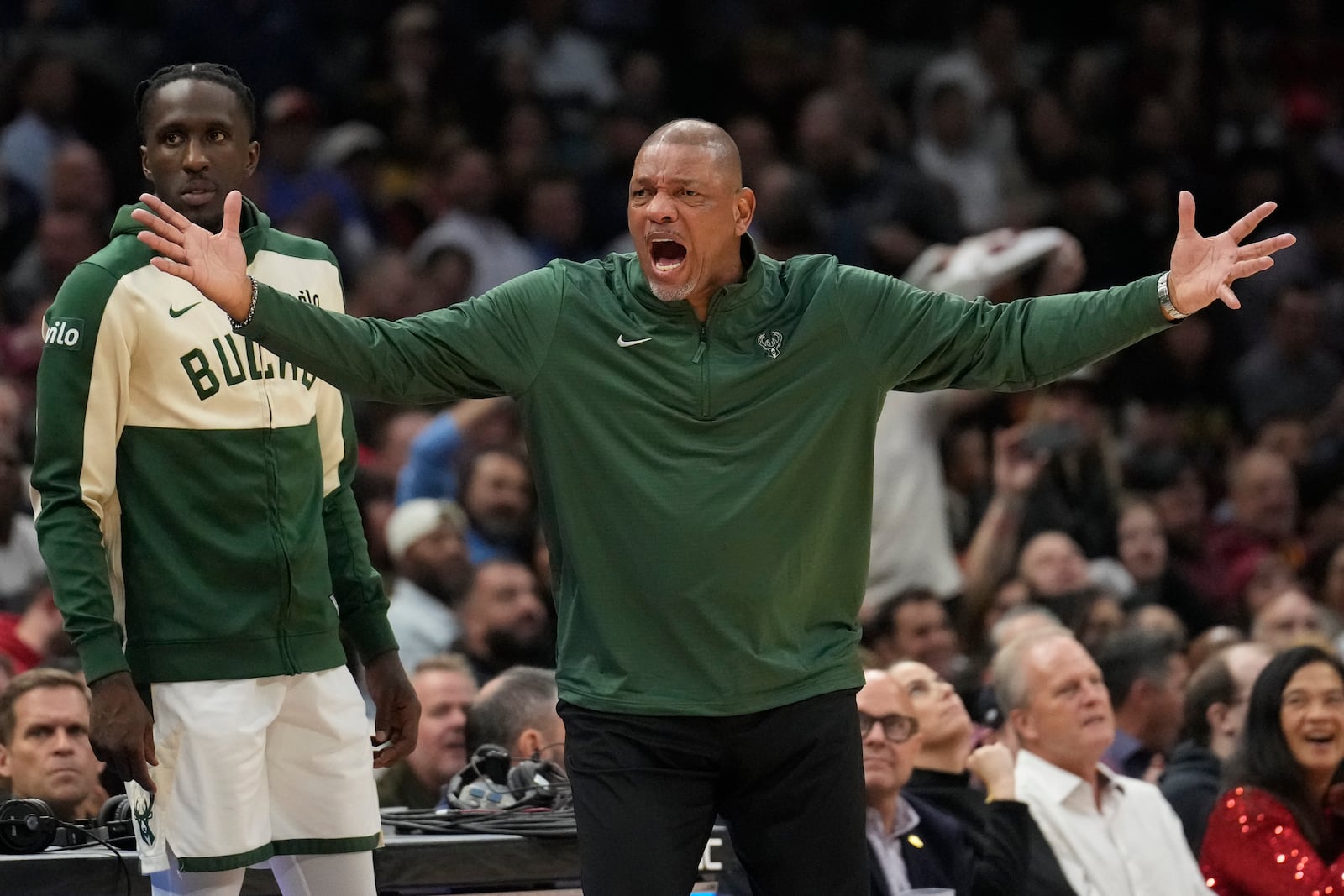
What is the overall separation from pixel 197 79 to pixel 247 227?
0.26 m

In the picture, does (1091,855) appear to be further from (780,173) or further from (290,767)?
(780,173)

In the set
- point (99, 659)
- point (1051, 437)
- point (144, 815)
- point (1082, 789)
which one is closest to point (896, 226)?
point (1051, 437)

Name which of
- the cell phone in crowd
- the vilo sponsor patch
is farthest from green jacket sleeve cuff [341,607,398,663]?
the cell phone in crowd

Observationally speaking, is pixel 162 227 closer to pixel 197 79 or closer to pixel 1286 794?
pixel 197 79

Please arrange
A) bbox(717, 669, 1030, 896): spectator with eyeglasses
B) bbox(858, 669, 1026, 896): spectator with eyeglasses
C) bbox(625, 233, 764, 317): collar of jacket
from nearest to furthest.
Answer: bbox(625, 233, 764, 317): collar of jacket → bbox(717, 669, 1030, 896): spectator with eyeglasses → bbox(858, 669, 1026, 896): spectator with eyeglasses

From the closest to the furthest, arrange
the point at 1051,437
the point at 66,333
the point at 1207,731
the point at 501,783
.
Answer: the point at 66,333 < the point at 501,783 < the point at 1207,731 < the point at 1051,437

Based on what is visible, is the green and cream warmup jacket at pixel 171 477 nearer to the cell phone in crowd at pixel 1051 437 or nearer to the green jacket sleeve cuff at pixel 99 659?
the green jacket sleeve cuff at pixel 99 659

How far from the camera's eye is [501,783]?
4828 millimetres

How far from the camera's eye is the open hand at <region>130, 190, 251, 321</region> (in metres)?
2.96

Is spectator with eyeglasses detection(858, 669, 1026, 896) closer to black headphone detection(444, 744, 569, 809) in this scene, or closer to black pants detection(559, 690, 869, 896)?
black headphone detection(444, 744, 569, 809)

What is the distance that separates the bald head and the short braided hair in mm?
699

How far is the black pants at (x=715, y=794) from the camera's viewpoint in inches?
123

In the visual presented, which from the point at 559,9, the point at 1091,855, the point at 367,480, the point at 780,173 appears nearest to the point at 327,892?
the point at 1091,855

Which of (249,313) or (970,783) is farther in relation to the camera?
(970,783)
